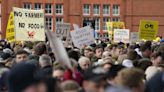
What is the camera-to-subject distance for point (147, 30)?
74.9 feet

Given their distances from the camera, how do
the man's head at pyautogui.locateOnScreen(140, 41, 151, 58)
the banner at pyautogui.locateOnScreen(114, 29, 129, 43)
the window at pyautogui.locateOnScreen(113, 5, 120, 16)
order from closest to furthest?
the man's head at pyautogui.locateOnScreen(140, 41, 151, 58) → the banner at pyautogui.locateOnScreen(114, 29, 129, 43) → the window at pyautogui.locateOnScreen(113, 5, 120, 16)

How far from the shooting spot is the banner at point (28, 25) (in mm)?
19094

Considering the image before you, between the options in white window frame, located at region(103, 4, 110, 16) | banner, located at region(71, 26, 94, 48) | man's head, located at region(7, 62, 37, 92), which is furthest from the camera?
white window frame, located at region(103, 4, 110, 16)

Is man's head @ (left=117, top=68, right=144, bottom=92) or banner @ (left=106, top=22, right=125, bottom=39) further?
banner @ (left=106, top=22, right=125, bottom=39)

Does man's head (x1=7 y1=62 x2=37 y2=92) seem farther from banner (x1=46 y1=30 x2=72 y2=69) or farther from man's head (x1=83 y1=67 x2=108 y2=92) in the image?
banner (x1=46 y1=30 x2=72 y2=69)

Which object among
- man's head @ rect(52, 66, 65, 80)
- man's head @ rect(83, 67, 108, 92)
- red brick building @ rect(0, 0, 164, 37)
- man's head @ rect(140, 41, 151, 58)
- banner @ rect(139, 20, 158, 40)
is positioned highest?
man's head @ rect(83, 67, 108, 92)

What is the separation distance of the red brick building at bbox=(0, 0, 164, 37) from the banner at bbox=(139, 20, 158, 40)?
33.7 meters

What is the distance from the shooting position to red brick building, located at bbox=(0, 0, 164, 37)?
188ft

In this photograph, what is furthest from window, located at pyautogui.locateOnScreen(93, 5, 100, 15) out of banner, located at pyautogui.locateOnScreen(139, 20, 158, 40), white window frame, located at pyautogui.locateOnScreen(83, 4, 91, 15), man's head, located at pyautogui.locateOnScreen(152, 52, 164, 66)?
man's head, located at pyautogui.locateOnScreen(152, 52, 164, 66)

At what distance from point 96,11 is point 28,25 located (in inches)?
1537

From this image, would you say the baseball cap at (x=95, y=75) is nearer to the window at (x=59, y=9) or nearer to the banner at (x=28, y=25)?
the banner at (x=28, y=25)

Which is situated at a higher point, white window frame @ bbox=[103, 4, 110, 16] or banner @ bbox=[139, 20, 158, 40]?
banner @ bbox=[139, 20, 158, 40]

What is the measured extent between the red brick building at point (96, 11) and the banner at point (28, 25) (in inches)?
1445

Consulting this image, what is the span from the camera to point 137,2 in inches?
2389
